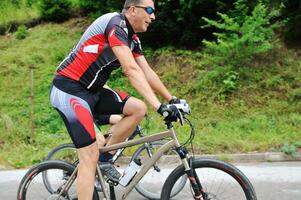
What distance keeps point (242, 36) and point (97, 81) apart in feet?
19.9

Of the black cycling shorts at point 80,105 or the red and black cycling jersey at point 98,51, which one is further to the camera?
the black cycling shorts at point 80,105

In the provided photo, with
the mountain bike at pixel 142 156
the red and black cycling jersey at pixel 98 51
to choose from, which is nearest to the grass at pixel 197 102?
the mountain bike at pixel 142 156

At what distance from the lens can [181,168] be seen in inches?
163

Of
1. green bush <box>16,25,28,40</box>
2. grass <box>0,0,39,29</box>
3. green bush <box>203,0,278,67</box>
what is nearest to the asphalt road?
green bush <box>203,0,278,67</box>

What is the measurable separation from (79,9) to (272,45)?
21.1ft

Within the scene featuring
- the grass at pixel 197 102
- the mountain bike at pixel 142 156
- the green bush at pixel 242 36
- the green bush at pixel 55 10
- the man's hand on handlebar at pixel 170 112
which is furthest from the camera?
the green bush at pixel 55 10

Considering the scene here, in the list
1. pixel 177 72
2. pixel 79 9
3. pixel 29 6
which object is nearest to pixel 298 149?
pixel 177 72

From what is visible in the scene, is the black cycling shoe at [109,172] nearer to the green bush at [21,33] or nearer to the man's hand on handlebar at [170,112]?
the man's hand on handlebar at [170,112]

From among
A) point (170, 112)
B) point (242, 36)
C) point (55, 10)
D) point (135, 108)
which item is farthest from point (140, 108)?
point (55, 10)

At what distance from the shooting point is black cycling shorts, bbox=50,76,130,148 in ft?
13.9

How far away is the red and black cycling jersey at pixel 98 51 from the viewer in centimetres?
412

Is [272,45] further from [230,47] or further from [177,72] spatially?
[177,72]

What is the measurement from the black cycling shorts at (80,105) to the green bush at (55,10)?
1018 cm

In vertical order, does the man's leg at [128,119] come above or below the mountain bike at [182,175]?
above
